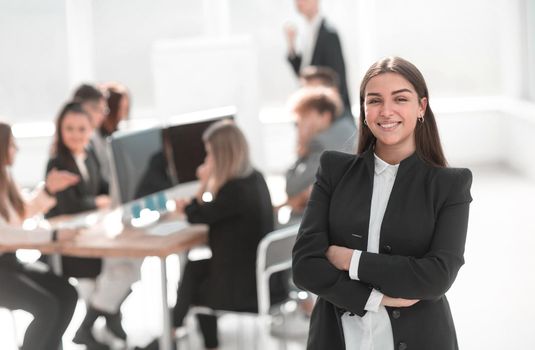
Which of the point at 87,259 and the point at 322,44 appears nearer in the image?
the point at 87,259

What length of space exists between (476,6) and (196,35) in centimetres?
291

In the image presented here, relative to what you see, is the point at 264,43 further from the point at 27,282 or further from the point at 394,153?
the point at 394,153

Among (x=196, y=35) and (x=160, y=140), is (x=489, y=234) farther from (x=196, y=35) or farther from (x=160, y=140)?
(x=196, y=35)

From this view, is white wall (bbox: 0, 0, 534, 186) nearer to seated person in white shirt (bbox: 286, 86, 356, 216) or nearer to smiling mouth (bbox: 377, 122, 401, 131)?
seated person in white shirt (bbox: 286, 86, 356, 216)

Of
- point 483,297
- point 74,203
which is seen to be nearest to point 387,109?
point 74,203

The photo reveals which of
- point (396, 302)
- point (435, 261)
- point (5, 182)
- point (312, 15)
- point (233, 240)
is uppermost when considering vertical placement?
point (312, 15)

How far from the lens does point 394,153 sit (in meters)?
2.63

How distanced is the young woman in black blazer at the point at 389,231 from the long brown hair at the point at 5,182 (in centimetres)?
210

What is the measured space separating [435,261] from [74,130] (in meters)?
3.11

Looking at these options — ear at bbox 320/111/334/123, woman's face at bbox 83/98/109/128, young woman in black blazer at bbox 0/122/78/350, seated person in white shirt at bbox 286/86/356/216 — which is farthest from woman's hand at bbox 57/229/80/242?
ear at bbox 320/111/334/123

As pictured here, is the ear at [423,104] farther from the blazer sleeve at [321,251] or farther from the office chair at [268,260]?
the office chair at [268,260]

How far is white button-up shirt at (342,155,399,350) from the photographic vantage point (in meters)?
2.59

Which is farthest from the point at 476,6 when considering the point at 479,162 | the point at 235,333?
the point at 235,333

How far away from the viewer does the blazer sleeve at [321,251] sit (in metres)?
2.61
